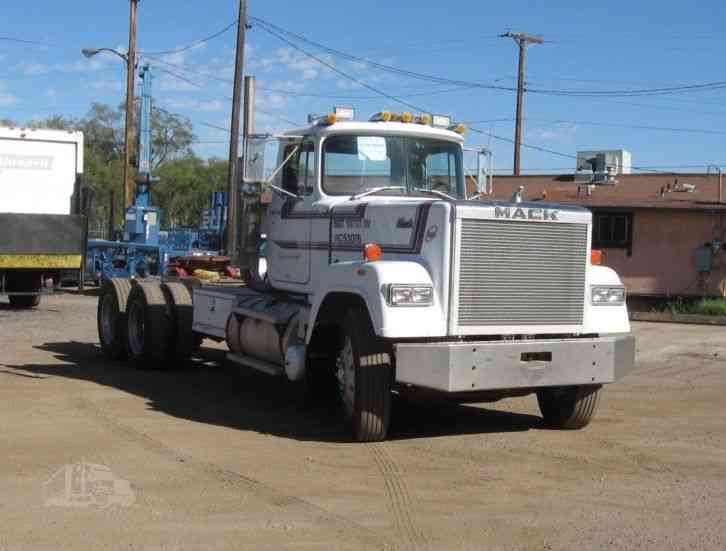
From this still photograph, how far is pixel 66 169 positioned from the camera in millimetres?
20297

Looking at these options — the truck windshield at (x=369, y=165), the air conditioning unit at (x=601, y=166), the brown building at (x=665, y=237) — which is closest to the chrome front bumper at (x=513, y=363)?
the truck windshield at (x=369, y=165)

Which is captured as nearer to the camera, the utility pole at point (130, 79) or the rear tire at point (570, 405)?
the rear tire at point (570, 405)

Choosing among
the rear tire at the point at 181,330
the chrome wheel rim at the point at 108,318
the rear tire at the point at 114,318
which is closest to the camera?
the rear tire at the point at 181,330

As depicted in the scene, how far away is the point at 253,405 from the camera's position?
10.8 metres

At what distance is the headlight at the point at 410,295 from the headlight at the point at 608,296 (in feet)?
5.51

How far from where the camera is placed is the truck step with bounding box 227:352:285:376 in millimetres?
9977

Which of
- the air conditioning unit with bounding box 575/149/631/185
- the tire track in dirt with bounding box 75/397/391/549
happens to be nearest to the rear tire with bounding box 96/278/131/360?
Answer: the tire track in dirt with bounding box 75/397/391/549

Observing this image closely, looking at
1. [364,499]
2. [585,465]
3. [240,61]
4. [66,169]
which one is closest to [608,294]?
[585,465]

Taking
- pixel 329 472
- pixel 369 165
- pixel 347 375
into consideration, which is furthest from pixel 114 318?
pixel 329 472

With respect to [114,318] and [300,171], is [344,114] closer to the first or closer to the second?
[300,171]

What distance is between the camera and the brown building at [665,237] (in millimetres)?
25344

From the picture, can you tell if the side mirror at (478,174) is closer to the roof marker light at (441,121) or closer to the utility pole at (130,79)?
the roof marker light at (441,121)

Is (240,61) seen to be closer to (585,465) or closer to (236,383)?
(236,383)

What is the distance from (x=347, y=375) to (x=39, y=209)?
1266cm
